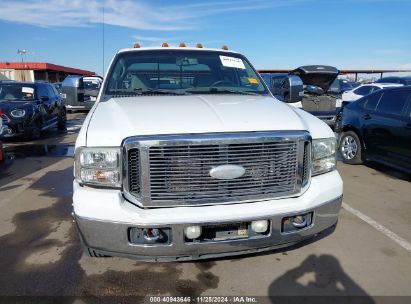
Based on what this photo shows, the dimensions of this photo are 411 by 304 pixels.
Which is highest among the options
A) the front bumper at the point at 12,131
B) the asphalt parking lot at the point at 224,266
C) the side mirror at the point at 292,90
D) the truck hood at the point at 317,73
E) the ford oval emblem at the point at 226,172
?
the truck hood at the point at 317,73

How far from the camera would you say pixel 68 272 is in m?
3.42

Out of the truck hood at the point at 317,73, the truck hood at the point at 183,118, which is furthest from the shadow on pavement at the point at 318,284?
the truck hood at the point at 317,73

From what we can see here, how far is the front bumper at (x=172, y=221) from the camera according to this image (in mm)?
2764

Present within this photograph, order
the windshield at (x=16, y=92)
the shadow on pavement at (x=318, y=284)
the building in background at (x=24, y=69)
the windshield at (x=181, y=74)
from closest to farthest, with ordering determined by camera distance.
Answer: the shadow on pavement at (x=318, y=284), the windshield at (x=181, y=74), the windshield at (x=16, y=92), the building in background at (x=24, y=69)

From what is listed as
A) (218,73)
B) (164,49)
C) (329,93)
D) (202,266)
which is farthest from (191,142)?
(329,93)

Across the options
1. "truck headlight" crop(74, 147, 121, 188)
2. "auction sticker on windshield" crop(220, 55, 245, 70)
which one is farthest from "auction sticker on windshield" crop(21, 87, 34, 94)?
"truck headlight" crop(74, 147, 121, 188)

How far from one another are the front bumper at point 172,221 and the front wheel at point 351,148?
5.03 m

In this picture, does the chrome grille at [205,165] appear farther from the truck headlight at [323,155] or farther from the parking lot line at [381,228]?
the parking lot line at [381,228]

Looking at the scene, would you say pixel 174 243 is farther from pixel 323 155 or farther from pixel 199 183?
pixel 323 155

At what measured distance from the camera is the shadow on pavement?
309 centimetres

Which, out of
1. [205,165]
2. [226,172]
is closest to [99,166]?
[205,165]

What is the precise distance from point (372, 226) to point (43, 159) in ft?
21.7

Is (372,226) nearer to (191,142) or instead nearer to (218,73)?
(218,73)

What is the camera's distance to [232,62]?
4.77m
